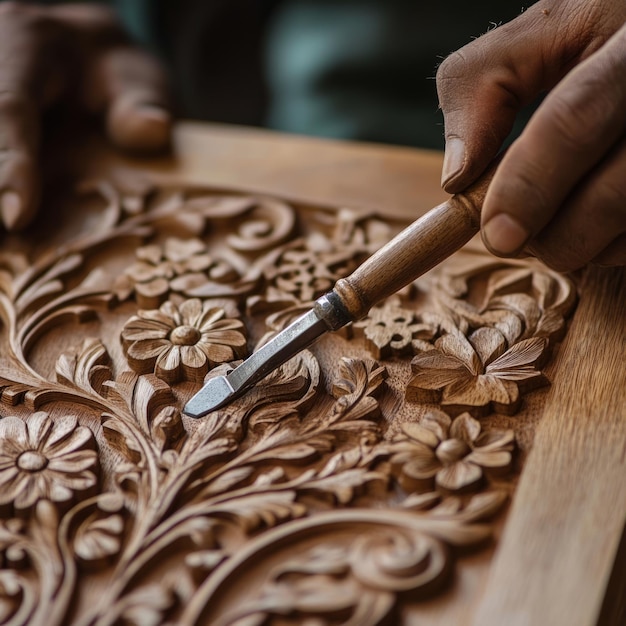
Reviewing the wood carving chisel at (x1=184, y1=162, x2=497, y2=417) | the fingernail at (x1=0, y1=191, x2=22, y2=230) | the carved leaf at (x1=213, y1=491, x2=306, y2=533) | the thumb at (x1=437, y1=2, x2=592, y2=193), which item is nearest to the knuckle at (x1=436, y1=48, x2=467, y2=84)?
the thumb at (x1=437, y1=2, x2=592, y2=193)

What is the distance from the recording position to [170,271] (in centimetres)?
97

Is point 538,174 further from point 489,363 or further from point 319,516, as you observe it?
point 319,516

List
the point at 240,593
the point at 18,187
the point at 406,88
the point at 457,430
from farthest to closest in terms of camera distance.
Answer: the point at 406,88 < the point at 18,187 < the point at 457,430 < the point at 240,593

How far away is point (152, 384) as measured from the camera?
0.80 m

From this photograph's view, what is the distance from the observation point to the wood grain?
0.58 metres

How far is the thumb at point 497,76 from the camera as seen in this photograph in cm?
80

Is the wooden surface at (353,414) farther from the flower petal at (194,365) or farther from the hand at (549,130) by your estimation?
the hand at (549,130)

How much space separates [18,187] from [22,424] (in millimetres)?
425

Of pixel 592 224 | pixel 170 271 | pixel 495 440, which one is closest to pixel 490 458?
pixel 495 440

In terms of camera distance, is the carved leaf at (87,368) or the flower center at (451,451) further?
the carved leaf at (87,368)

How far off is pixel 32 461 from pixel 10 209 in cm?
45

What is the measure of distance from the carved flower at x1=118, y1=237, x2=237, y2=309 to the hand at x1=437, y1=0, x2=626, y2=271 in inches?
13.3

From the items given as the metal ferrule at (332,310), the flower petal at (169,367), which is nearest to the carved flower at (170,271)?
the flower petal at (169,367)

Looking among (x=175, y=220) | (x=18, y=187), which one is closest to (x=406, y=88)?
(x=175, y=220)
